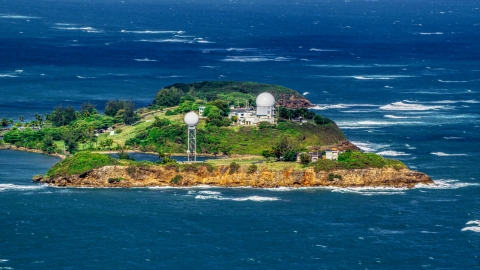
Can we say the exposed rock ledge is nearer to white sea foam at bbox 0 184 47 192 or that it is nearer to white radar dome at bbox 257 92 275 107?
white sea foam at bbox 0 184 47 192

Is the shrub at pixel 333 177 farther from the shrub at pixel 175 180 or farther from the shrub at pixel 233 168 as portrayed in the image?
the shrub at pixel 175 180

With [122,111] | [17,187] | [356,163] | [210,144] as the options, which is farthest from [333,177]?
[122,111]

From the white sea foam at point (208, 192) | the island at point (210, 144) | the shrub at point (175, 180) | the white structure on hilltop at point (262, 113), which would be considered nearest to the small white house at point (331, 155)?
the island at point (210, 144)

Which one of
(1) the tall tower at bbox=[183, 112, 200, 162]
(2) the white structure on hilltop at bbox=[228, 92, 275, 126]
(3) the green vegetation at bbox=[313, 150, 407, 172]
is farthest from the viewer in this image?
(2) the white structure on hilltop at bbox=[228, 92, 275, 126]

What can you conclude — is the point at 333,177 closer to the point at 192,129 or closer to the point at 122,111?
the point at 192,129

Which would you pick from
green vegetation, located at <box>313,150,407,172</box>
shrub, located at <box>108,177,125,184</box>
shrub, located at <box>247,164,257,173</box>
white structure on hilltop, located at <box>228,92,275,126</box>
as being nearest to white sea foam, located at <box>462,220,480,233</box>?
green vegetation, located at <box>313,150,407,172</box>

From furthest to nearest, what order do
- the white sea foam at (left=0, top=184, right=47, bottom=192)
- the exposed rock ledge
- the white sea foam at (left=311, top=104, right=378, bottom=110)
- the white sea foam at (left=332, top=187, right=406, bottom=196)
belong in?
1. the white sea foam at (left=311, top=104, right=378, bottom=110)
2. the exposed rock ledge
3. the white sea foam at (left=332, top=187, right=406, bottom=196)
4. the white sea foam at (left=0, top=184, right=47, bottom=192)
